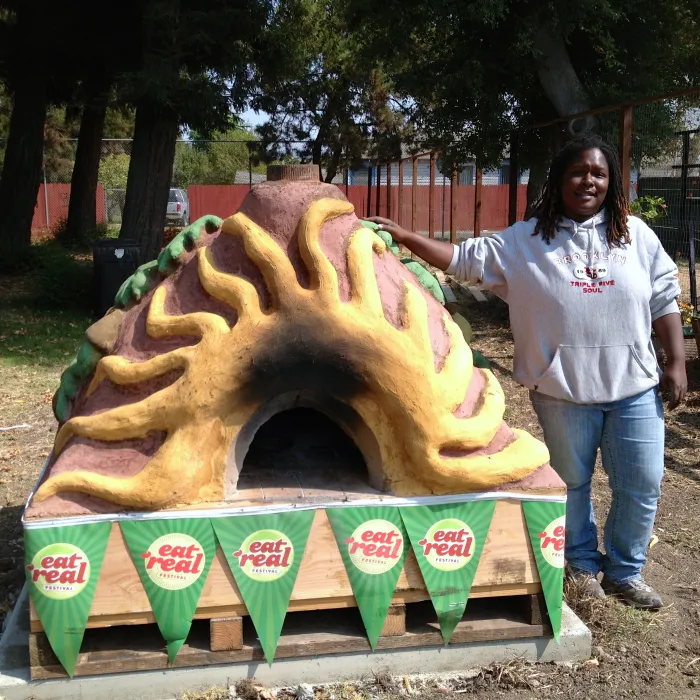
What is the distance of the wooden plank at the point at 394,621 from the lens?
2.75 m

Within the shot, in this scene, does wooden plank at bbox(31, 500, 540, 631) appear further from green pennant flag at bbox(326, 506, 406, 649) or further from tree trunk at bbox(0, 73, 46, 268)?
tree trunk at bbox(0, 73, 46, 268)

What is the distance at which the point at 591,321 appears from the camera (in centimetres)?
300

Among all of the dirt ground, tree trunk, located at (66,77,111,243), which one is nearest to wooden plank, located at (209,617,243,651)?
the dirt ground

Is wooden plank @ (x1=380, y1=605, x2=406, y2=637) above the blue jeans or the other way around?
the other way around

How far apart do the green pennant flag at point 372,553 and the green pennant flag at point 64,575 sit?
76cm

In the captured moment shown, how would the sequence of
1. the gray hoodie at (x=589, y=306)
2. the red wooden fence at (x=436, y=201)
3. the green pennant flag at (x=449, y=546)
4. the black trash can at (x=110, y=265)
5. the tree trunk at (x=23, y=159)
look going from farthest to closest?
1. the red wooden fence at (x=436, y=201)
2. the tree trunk at (x=23, y=159)
3. the black trash can at (x=110, y=265)
4. the gray hoodie at (x=589, y=306)
5. the green pennant flag at (x=449, y=546)

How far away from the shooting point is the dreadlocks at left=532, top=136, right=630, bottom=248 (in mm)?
3070

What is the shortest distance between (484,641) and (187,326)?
4.94 feet

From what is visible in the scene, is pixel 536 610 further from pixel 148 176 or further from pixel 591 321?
pixel 148 176

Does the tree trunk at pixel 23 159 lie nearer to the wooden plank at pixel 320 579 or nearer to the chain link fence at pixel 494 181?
the chain link fence at pixel 494 181

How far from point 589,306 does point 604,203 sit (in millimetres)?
432

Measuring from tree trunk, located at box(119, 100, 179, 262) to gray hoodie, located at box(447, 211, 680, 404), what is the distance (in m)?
9.24

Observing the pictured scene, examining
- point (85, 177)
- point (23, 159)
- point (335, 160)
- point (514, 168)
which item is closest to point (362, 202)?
point (335, 160)

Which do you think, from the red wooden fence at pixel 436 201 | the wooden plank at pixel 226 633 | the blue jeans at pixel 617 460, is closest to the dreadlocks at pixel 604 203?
the blue jeans at pixel 617 460
